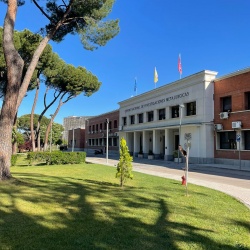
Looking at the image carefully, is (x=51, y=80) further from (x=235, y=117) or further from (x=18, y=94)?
(x=18, y=94)

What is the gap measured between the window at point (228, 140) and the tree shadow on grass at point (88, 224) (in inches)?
701

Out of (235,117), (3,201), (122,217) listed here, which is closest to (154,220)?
(122,217)

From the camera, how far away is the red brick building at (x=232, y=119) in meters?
22.6

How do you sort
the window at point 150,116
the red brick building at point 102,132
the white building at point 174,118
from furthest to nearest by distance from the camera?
the red brick building at point 102,132, the window at point 150,116, the white building at point 174,118

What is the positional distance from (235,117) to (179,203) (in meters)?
17.8

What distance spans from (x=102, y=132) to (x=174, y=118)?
25.9m

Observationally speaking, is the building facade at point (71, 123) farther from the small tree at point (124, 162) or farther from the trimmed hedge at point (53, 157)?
the small tree at point (124, 162)

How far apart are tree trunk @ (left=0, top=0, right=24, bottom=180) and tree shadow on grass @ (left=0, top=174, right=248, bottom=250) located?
2.28 metres

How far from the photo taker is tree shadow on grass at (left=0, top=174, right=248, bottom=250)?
14.0 ft

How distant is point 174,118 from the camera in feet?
101

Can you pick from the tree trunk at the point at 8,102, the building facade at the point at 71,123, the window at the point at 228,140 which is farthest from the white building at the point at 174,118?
the building facade at the point at 71,123

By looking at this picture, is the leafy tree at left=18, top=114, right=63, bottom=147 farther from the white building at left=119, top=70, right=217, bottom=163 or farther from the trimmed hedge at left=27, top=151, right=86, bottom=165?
the trimmed hedge at left=27, top=151, right=86, bottom=165

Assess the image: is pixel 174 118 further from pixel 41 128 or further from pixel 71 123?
pixel 71 123

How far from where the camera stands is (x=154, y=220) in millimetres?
5605
